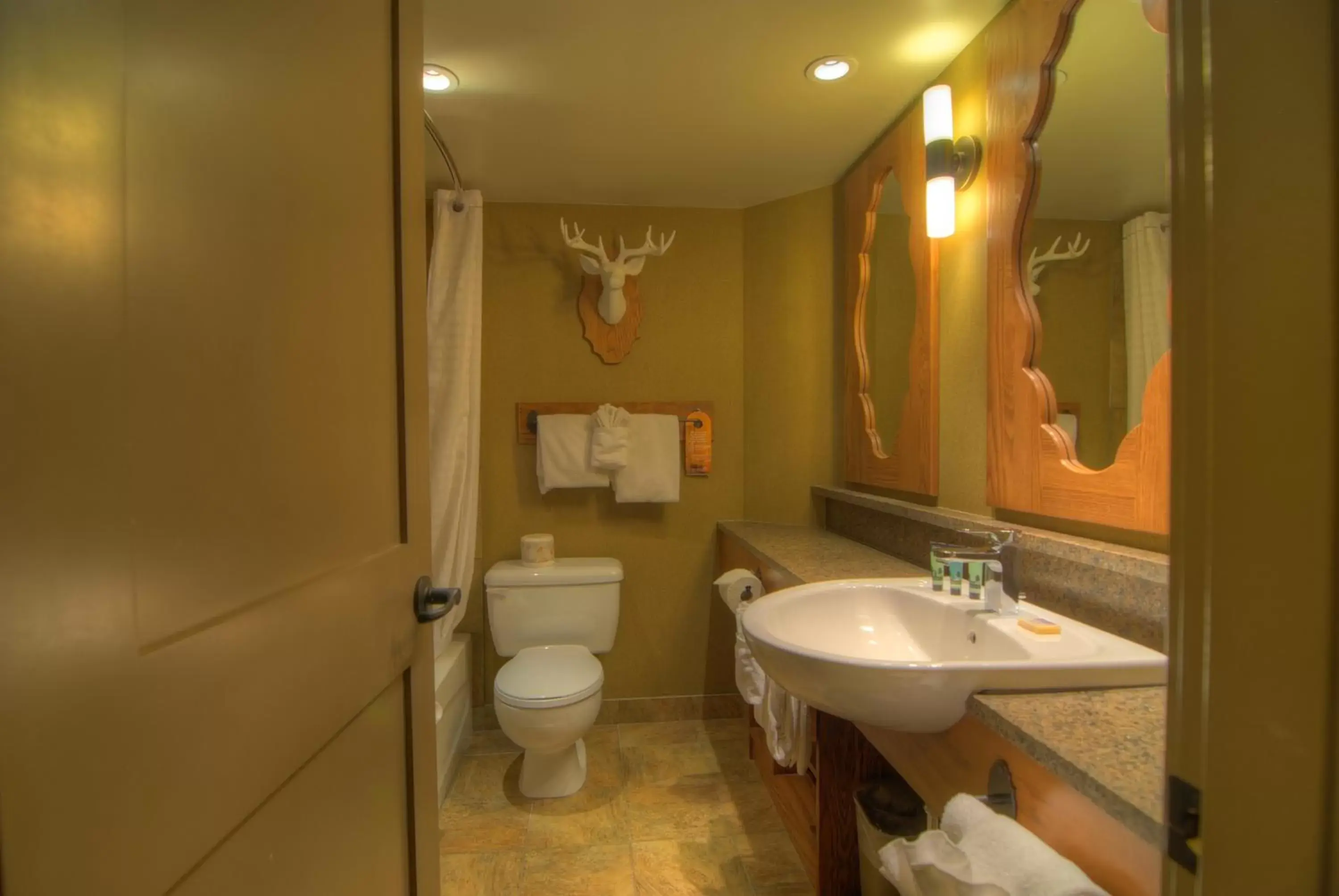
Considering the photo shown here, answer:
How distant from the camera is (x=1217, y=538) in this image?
1.21ft

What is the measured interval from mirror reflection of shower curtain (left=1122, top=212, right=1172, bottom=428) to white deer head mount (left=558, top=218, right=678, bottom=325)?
1642 mm

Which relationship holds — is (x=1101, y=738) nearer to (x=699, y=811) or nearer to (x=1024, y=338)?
(x=1024, y=338)

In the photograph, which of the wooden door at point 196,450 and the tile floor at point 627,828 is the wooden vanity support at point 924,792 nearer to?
the tile floor at point 627,828

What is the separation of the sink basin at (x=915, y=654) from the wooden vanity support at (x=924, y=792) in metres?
0.07

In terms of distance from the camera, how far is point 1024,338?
1.29m

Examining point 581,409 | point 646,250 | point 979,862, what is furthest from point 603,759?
point 646,250

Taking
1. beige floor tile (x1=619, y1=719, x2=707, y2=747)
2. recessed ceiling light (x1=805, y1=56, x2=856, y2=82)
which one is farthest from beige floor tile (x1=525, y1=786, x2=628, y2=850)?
recessed ceiling light (x1=805, y1=56, x2=856, y2=82)

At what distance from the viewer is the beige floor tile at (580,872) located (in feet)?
5.25

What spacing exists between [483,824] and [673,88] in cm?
233

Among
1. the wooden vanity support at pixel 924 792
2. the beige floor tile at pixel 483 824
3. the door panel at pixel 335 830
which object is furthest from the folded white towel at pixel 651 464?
the door panel at pixel 335 830

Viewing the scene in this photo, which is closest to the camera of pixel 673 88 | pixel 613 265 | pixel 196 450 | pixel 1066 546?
pixel 196 450

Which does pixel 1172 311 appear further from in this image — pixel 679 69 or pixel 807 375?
pixel 807 375

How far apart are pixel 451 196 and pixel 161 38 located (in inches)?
63.7

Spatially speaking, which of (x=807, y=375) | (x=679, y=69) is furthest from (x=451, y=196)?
(x=807, y=375)
